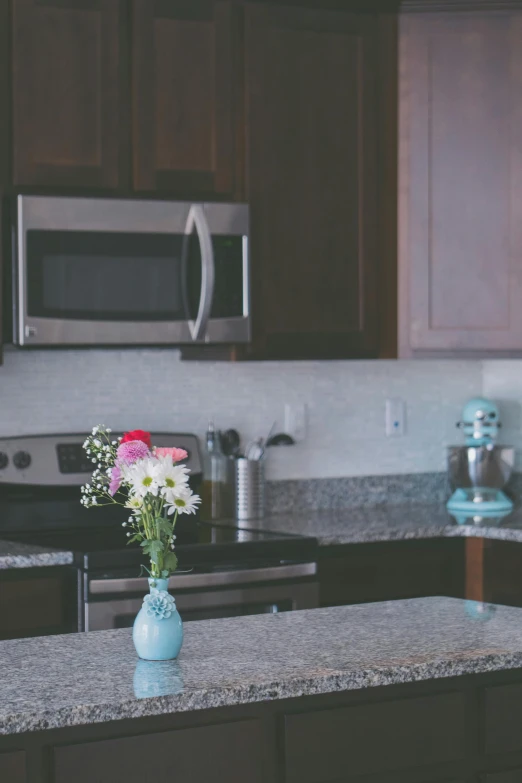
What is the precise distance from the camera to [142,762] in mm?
1838

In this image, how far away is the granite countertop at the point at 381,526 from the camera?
3.71 metres

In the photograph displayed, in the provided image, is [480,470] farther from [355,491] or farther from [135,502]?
[135,502]

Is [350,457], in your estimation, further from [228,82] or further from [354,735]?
[354,735]

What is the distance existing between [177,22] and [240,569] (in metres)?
1.61

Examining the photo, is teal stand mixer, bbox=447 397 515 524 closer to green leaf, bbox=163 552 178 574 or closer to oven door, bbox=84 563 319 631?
oven door, bbox=84 563 319 631

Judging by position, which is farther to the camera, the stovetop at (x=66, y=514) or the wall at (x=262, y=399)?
the wall at (x=262, y=399)

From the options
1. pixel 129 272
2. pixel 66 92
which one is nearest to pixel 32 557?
pixel 129 272

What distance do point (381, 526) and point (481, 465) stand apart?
573mm

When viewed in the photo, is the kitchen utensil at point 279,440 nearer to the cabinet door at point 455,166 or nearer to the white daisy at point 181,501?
the cabinet door at point 455,166

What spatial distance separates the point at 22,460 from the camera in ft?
12.5

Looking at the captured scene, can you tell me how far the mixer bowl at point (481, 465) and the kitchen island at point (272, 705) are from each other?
1979mm

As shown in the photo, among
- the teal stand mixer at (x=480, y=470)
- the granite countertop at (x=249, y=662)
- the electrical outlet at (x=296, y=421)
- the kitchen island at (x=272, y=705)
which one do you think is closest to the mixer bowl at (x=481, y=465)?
the teal stand mixer at (x=480, y=470)

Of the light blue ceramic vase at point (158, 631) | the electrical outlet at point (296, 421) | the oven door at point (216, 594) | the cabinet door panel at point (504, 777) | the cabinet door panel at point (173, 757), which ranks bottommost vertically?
the cabinet door panel at point (504, 777)

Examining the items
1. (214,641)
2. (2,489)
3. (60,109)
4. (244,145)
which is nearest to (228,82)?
(244,145)
